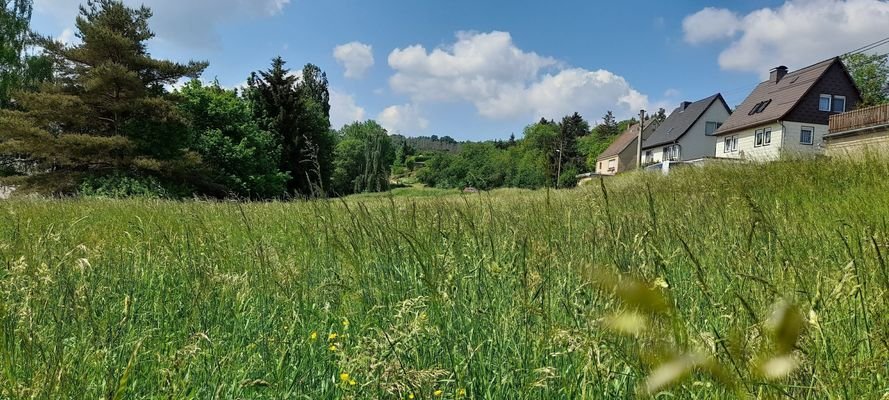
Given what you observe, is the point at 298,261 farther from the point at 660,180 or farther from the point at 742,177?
the point at 660,180

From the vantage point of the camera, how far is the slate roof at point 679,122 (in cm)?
4778

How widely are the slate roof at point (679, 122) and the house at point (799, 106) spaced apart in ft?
29.7

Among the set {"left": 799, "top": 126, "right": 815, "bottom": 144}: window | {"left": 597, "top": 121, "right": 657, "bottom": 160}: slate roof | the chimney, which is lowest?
{"left": 799, "top": 126, "right": 815, "bottom": 144}: window

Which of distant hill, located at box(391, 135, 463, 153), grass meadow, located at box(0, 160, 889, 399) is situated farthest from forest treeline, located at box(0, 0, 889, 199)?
distant hill, located at box(391, 135, 463, 153)

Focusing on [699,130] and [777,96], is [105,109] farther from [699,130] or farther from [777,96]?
[699,130]

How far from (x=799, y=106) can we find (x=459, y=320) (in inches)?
1655

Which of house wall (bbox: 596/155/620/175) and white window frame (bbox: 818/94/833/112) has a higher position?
white window frame (bbox: 818/94/833/112)

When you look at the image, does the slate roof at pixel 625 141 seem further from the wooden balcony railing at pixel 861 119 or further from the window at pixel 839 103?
the wooden balcony railing at pixel 861 119

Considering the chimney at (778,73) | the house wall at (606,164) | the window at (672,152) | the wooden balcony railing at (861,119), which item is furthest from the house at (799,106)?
the house wall at (606,164)

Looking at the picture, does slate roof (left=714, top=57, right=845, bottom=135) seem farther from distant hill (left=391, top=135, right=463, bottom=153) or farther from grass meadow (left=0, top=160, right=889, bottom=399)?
distant hill (left=391, top=135, right=463, bottom=153)

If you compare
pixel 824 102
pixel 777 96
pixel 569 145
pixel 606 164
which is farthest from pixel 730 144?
pixel 569 145

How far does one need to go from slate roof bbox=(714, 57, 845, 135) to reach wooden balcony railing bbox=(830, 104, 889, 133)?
10.9 m

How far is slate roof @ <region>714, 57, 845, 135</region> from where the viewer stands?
34.4m

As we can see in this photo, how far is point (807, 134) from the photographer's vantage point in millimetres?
34062
